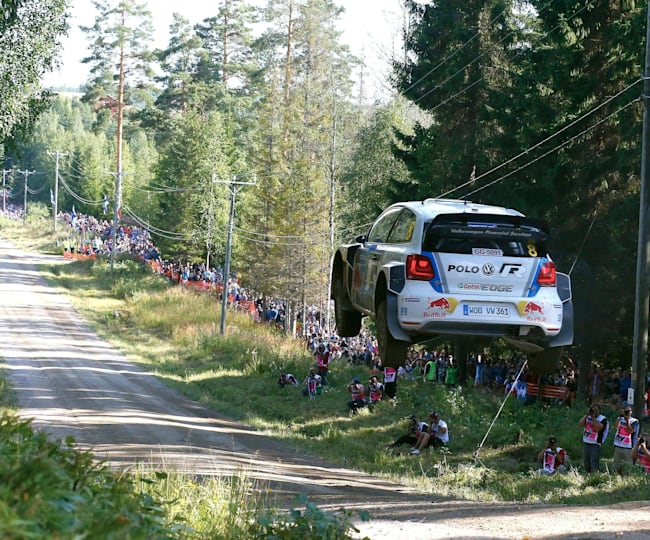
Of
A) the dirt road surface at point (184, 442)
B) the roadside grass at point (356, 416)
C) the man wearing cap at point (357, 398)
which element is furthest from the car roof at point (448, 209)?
the man wearing cap at point (357, 398)

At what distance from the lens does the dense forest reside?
26.6 m

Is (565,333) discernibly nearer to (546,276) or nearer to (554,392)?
(546,276)

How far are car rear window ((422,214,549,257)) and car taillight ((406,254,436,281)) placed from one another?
13cm

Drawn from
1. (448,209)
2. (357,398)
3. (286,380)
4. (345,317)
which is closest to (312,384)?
(286,380)

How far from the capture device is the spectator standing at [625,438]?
17.8 m

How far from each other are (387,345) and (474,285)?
111 centimetres

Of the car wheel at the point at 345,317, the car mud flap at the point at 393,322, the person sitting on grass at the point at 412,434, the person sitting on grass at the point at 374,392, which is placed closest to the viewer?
the car mud flap at the point at 393,322

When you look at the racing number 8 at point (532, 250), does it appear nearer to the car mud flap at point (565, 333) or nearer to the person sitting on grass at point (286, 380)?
the car mud flap at point (565, 333)

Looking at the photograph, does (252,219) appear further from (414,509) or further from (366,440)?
(414,509)

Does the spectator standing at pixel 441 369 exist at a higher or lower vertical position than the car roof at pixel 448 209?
lower

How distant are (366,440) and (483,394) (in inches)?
166

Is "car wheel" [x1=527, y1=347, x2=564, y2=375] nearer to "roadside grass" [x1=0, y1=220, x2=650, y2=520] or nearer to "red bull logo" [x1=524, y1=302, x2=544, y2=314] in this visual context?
"red bull logo" [x1=524, y1=302, x2=544, y2=314]

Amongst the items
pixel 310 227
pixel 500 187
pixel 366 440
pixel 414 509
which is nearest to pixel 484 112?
pixel 500 187

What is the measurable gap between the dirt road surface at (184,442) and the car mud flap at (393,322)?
9.48 ft
